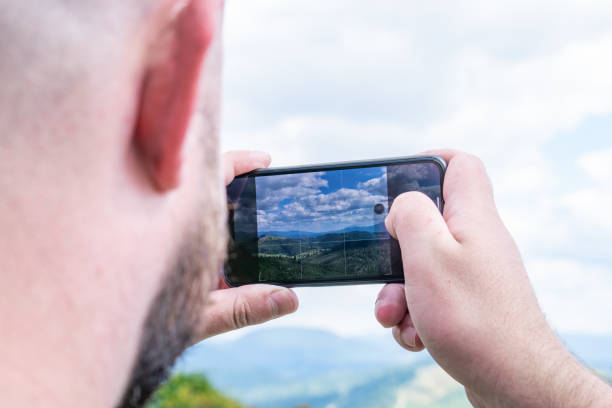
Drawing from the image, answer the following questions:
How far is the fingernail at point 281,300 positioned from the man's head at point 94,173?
1.29m

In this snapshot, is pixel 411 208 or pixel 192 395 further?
pixel 192 395

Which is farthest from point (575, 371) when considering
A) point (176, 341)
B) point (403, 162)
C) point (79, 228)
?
point (79, 228)

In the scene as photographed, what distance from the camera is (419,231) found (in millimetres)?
1719

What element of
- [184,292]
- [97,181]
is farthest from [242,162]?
[97,181]

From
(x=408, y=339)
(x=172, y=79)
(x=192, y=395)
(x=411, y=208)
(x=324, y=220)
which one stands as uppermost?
(x=172, y=79)

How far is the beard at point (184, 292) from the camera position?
2.90 feet

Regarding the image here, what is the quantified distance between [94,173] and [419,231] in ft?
3.77

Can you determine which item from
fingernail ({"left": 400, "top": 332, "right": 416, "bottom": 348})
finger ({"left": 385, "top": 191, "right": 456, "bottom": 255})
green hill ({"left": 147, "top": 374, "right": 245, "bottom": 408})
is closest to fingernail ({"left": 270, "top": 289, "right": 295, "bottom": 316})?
fingernail ({"left": 400, "top": 332, "right": 416, "bottom": 348})

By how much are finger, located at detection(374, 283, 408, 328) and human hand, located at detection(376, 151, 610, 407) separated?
0.95 feet

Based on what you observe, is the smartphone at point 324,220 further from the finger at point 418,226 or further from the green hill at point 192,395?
the green hill at point 192,395

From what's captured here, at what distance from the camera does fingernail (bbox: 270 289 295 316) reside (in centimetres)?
216

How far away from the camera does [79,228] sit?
75 centimetres

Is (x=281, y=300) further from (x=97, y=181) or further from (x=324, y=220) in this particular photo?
(x=97, y=181)

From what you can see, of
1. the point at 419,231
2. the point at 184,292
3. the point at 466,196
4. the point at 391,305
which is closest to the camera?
the point at 184,292
